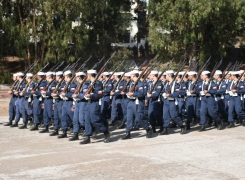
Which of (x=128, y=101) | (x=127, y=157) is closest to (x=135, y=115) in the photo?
(x=128, y=101)

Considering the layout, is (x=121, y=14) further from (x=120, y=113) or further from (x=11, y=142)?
(x=11, y=142)

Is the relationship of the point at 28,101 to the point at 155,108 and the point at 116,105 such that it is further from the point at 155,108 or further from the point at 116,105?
the point at 155,108

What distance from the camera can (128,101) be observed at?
1223cm

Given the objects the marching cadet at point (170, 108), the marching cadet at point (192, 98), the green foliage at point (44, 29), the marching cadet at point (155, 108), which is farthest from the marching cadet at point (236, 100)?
the green foliage at point (44, 29)

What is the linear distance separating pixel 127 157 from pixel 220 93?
565 cm

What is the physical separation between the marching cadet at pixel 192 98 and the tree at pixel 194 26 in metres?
11.5

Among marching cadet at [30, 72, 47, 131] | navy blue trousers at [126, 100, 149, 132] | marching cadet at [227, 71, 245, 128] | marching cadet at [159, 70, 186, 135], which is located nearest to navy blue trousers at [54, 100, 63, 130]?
marching cadet at [30, 72, 47, 131]

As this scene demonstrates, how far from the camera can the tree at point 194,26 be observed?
2456 cm

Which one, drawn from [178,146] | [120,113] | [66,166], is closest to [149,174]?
[66,166]

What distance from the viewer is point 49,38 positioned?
94.3 feet

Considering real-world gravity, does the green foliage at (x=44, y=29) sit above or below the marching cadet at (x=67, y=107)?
above

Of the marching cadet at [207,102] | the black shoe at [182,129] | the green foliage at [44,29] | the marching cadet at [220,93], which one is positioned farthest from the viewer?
the green foliage at [44,29]

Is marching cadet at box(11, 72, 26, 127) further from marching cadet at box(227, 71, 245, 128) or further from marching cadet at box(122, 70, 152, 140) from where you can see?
marching cadet at box(227, 71, 245, 128)

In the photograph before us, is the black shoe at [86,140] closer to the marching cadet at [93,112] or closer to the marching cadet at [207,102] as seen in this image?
the marching cadet at [93,112]
